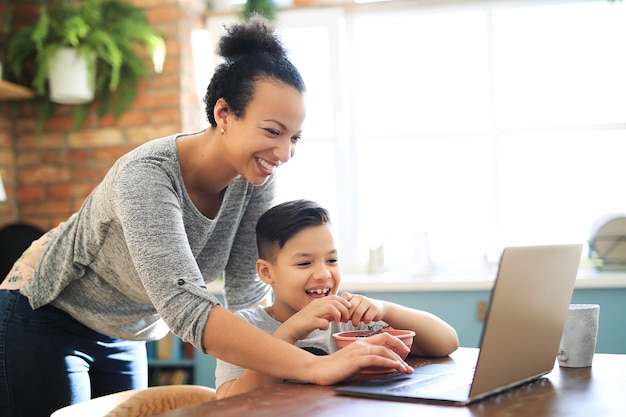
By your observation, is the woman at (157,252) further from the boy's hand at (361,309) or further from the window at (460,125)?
the window at (460,125)

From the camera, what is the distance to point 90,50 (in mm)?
3617

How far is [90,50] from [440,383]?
3016 millimetres

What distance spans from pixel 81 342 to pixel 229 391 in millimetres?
555

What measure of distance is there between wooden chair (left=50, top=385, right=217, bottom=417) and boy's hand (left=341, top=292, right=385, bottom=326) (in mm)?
360

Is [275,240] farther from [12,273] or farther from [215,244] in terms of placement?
[12,273]

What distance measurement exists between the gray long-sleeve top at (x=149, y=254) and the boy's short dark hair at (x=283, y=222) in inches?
3.4

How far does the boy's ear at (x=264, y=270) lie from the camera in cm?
165

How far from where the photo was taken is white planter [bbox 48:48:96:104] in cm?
361

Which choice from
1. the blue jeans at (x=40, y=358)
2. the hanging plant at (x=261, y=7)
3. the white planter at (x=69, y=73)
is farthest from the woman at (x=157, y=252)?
A: the hanging plant at (x=261, y=7)

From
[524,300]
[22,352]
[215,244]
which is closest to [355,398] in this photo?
[524,300]

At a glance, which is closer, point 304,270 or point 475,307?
point 304,270

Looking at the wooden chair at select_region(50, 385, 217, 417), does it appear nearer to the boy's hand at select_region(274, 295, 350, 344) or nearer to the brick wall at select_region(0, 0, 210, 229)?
the boy's hand at select_region(274, 295, 350, 344)

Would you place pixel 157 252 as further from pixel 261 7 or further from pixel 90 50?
pixel 261 7

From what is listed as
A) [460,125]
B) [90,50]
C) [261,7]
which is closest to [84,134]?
[90,50]
